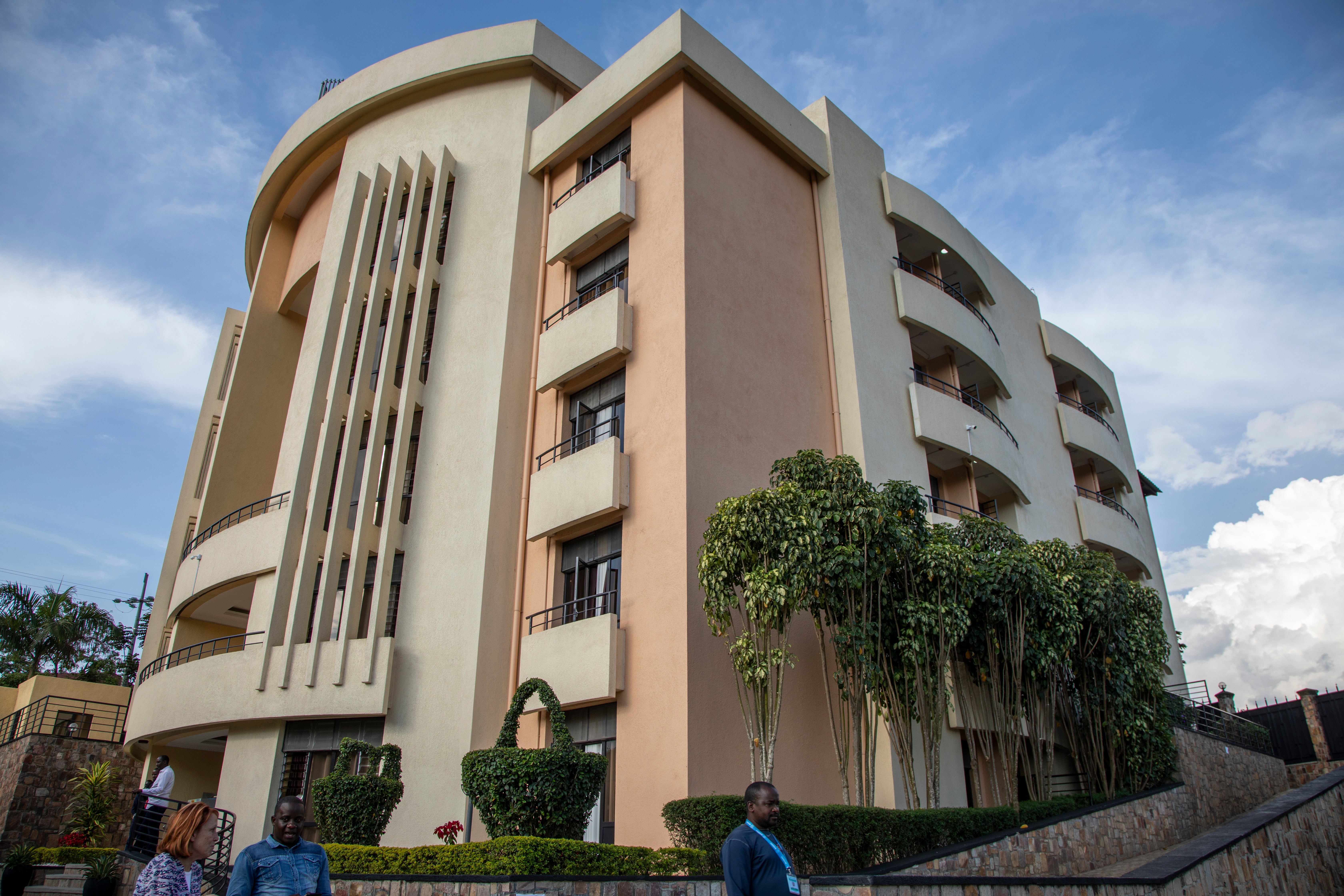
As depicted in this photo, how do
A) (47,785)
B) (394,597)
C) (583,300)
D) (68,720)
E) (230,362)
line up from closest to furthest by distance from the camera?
(394,597)
(583,300)
(47,785)
(68,720)
(230,362)

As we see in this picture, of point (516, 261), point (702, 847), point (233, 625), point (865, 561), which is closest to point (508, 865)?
point (702, 847)

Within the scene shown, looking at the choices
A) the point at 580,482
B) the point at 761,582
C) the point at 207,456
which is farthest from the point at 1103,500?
the point at 207,456

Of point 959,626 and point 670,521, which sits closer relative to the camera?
point 959,626

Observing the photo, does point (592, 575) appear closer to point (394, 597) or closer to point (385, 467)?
point (394, 597)

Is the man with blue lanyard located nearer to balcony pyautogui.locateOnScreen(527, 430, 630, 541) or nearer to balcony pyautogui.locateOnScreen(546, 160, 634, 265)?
balcony pyautogui.locateOnScreen(527, 430, 630, 541)

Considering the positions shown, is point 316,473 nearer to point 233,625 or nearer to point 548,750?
point 233,625

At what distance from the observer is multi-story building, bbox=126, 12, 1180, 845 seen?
16656mm

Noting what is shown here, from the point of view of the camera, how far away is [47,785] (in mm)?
21812

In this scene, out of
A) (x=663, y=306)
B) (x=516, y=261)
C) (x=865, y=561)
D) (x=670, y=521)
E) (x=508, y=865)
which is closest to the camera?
(x=508, y=865)

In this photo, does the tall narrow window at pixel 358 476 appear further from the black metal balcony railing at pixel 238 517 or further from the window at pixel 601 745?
the window at pixel 601 745

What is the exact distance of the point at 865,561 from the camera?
578 inches

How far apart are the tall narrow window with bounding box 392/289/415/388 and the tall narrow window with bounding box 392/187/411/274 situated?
1.07 metres

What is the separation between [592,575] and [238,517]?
1157 centimetres

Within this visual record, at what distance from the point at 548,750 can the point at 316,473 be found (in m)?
11.5
